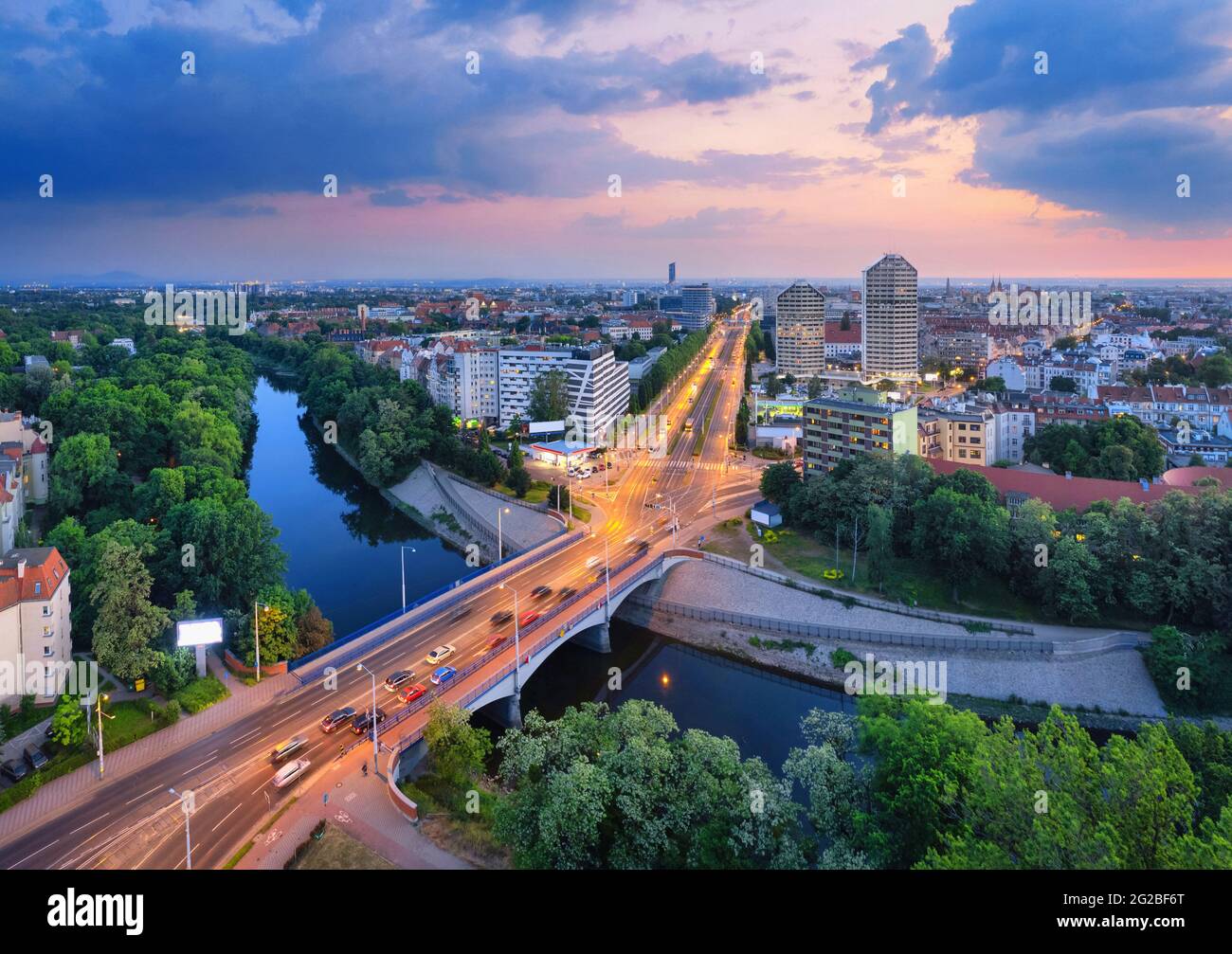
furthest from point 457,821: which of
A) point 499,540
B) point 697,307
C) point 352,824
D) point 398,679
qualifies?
point 697,307

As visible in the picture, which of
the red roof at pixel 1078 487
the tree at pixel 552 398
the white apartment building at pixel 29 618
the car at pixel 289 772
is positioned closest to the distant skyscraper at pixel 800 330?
the tree at pixel 552 398

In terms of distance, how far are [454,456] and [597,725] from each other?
23.9 metres

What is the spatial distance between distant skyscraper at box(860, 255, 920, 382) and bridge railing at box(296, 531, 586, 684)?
4054cm

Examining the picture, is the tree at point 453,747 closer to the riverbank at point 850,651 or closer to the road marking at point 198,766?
the road marking at point 198,766

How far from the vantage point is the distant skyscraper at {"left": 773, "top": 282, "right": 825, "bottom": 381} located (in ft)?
207

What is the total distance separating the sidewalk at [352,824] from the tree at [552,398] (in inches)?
1163

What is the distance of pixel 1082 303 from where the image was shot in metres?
86.2

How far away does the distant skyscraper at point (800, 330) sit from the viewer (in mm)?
63156

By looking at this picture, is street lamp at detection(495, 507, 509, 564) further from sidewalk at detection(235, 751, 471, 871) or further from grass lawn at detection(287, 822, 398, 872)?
grass lawn at detection(287, 822, 398, 872)

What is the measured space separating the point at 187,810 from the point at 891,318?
56575 mm

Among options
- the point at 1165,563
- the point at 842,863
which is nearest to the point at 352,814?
the point at 842,863

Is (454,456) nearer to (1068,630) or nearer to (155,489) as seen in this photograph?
(155,489)

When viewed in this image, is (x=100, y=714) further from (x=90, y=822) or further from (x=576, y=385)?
(x=576, y=385)

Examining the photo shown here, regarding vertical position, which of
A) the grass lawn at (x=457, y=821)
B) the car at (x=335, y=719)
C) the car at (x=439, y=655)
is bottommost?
the grass lawn at (x=457, y=821)
